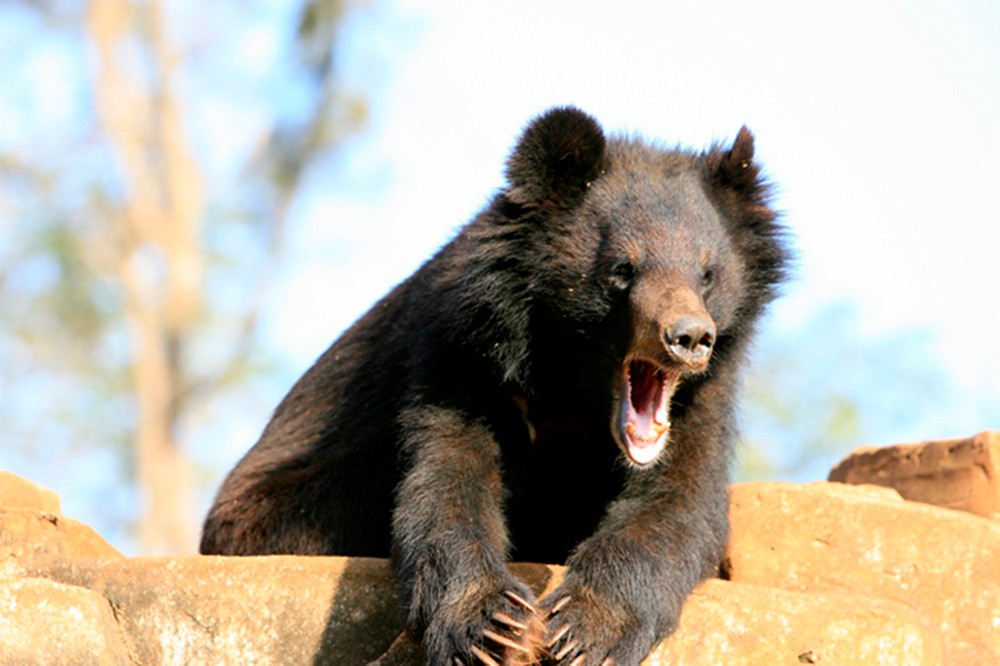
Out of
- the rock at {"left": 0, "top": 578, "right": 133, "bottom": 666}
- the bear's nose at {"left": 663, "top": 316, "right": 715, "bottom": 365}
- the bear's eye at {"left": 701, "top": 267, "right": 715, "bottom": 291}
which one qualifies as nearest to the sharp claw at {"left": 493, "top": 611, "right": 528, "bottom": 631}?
the bear's nose at {"left": 663, "top": 316, "right": 715, "bottom": 365}

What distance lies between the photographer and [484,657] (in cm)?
402

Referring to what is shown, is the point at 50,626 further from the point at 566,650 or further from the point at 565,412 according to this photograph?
the point at 565,412

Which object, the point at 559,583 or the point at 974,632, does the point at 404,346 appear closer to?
the point at 559,583

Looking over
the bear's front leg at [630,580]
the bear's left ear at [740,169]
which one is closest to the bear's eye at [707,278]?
the bear's left ear at [740,169]

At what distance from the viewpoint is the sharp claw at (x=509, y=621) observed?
13.2ft

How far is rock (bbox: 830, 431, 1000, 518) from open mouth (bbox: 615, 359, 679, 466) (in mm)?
2014

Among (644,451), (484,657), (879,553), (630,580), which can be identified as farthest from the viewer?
(879,553)

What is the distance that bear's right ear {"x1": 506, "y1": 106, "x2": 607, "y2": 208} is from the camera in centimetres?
504

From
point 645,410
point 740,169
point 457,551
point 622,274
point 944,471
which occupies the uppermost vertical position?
point 740,169

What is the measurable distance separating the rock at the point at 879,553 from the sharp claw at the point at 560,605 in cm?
157

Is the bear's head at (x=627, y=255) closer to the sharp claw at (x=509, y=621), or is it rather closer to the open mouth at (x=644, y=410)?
the open mouth at (x=644, y=410)

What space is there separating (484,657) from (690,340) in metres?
1.16

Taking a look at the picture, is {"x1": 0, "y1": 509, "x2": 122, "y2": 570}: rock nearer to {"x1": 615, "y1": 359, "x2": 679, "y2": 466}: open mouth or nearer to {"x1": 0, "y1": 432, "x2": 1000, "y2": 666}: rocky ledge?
{"x1": 0, "y1": 432, "x2": 1000, "y2": 666}: rocky ledge

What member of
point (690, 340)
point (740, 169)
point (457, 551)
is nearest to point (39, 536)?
point (457, 551)
